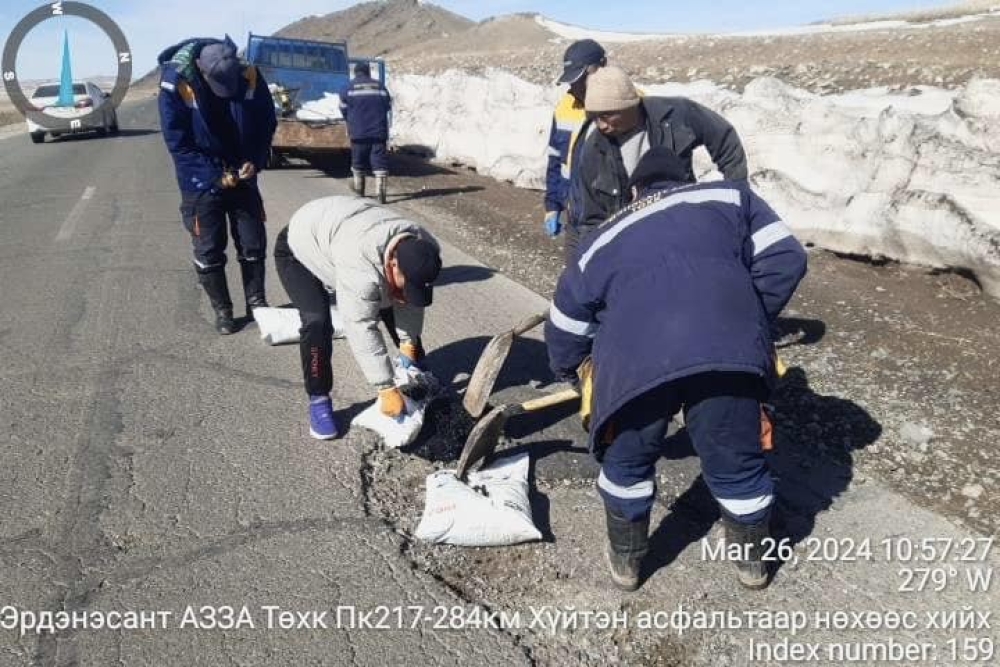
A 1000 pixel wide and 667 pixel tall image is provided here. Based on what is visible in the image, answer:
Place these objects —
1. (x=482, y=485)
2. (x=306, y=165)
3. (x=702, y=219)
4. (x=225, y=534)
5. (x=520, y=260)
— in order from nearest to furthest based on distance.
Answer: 1. (x=702, y=219)
2. (x=225, y=534)
3. (x=482, y=485)
4. (x=520, y=260)
5. (x=306, y=165)

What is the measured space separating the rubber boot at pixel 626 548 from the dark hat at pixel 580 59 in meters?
2.85

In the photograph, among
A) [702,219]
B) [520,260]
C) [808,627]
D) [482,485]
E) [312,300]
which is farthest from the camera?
[520,260]

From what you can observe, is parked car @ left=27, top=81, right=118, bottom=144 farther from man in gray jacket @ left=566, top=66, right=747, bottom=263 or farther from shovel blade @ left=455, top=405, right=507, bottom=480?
shovel blade @ left=455, top=405, right=507, bottom=480

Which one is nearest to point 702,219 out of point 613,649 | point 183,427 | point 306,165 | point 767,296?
point 767,296

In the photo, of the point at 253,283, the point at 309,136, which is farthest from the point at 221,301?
the point at 309,136

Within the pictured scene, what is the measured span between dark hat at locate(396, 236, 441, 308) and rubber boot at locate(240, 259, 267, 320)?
2.55 m

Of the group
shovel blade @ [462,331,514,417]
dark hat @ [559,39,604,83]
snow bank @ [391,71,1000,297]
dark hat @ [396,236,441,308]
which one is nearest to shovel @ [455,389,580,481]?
shovel blade @ [462,331,514,417]

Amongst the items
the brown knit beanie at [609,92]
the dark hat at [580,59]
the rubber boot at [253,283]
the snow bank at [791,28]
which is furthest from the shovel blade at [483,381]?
the snow bank at [791,28]

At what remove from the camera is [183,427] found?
12.5 ft

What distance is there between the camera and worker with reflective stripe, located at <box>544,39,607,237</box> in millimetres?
4488

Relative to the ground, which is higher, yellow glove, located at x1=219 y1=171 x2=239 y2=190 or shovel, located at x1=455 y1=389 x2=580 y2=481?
yellow glove, located at x1=219 y1=171 x2=239 y2=190

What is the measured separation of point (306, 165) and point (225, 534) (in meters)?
12.3

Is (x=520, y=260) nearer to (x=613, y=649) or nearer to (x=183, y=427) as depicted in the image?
(x=183, y=427)

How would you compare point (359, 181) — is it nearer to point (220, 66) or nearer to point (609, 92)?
point (220, 66)
